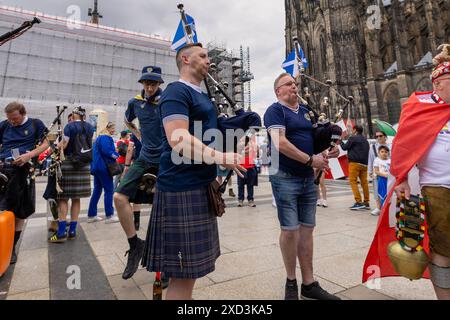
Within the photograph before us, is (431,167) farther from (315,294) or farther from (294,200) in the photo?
(315,294)

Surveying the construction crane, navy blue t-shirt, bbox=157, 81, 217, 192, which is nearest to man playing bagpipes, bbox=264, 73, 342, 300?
navy blue t-shirt, bbox=157, 81, 217, 192

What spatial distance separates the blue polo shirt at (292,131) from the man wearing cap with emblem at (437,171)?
2.46ft

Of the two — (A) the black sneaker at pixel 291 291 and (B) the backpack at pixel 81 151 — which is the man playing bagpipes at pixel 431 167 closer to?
(A) the black sneaker at pixel 291 291

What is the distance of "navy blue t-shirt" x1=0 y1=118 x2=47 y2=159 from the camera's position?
3506 millimetres

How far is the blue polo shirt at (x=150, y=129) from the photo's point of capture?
2871 millimetres

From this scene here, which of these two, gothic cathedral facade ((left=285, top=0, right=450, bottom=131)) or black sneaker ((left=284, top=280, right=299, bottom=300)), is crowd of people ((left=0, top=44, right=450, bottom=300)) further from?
gothic cathedral facade ((left=285, top=0, right=450, bottom=131))

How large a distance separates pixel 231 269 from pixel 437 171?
2.14 meters

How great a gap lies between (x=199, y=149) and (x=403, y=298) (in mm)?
2347

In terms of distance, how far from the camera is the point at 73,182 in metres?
4.38

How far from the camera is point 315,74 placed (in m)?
36.8

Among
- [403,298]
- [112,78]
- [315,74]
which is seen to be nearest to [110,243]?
[403,298]

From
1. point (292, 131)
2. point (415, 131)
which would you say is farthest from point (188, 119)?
point (415, 131)

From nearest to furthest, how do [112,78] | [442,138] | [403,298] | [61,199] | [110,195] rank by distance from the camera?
[442,138]
[403,298]
[61,199]
[110,195]
[112,78]
